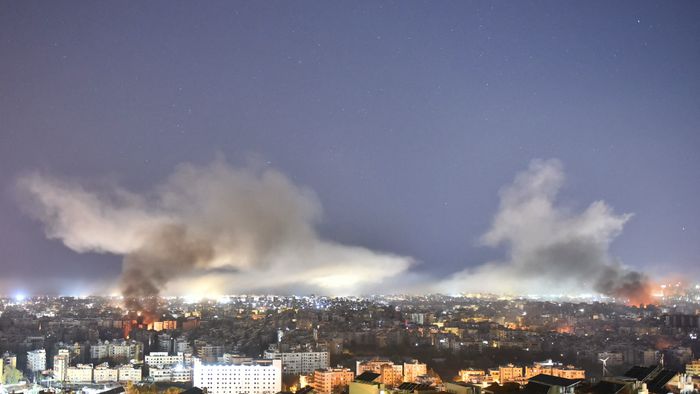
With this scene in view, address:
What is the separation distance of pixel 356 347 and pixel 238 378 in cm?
495

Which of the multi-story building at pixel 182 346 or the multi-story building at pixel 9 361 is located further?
the multi-story building at pixel 182 346

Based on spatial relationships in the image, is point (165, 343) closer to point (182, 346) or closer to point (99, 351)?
point (182, 346)

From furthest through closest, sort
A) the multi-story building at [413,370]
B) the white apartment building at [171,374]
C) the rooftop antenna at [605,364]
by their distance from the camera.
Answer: the white apartment building at [171,374] → the rooftop antenna at [605,364] → the multi-story building at [413,370]

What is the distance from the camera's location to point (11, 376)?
11.3 meters

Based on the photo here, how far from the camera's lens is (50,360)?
13680mm

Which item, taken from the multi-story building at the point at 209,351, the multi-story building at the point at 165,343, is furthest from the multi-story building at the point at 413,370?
the multi-story building at the point at 165,343

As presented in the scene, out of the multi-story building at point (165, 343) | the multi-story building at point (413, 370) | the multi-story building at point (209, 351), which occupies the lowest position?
the multi-story building at point (413, 370)

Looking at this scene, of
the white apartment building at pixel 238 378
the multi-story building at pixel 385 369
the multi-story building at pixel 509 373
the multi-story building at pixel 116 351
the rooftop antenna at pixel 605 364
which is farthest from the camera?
the multi-story building at pixel 116 351

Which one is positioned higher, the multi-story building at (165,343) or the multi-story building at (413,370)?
the multi-story building at (165,343)

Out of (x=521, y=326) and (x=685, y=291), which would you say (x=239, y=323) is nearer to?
(x=521, y=326)

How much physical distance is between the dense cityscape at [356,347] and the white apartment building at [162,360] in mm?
37

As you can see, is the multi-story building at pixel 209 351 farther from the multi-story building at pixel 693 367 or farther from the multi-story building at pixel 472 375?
the multi-story building at pixel 693 367

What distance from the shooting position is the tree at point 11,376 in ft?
36.4

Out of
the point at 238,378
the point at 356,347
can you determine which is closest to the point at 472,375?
the point at 238,378
